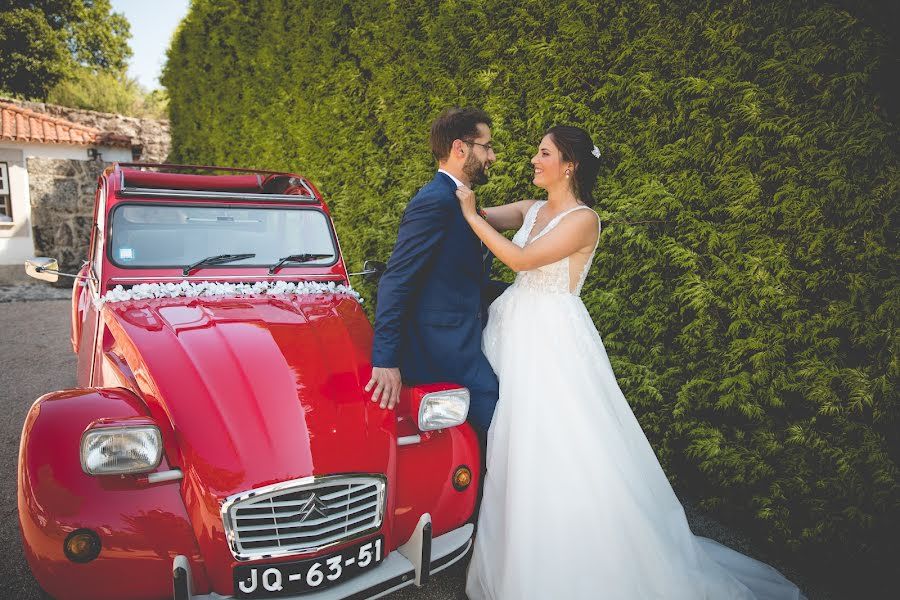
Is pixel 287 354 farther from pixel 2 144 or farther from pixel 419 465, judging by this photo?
pixel 2 144

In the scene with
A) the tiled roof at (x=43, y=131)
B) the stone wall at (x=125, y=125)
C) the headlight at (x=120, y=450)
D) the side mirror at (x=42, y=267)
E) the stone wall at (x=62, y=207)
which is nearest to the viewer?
the headlight at (x=120, y=450)

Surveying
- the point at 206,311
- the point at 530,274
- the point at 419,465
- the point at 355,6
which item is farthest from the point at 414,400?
the point at 355,6

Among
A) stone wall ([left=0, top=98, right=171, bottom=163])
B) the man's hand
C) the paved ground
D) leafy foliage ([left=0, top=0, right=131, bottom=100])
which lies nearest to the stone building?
the paved ground

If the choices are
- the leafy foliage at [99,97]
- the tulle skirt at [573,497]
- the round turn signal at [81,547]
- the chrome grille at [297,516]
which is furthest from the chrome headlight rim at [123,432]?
→ the leafy foliage at [99,97]

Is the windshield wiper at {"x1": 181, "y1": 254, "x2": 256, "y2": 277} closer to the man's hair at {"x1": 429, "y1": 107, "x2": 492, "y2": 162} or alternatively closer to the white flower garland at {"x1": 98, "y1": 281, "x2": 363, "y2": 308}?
the white flower garland at {"x1": 98, "y1": 281, "x2": 363, "y2": 308}

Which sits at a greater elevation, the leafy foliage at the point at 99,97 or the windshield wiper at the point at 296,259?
the leafy foliage at the point at 99,97

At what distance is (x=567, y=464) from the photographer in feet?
7.55

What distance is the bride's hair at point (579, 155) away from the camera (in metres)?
2.63

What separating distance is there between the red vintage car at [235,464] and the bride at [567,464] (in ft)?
0.70

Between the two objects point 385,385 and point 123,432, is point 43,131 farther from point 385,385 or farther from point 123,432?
point 385,385

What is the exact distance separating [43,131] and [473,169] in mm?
14151

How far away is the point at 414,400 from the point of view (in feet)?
7.56

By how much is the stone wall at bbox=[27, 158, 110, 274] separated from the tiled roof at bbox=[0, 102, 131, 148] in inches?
48.8

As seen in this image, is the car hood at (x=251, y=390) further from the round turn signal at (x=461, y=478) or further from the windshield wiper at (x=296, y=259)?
the windshield wiper at (x=296, y=259)
